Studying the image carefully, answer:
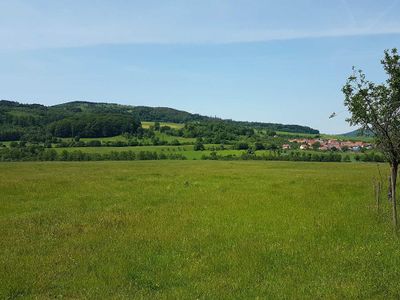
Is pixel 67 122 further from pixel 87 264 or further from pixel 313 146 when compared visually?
pixel 87 264

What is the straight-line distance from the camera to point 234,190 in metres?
31.7

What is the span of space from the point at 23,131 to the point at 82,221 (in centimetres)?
12633

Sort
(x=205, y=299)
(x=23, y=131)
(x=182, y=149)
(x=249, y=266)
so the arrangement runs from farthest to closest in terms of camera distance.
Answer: (x=23, y=131) → (x=182, y=149) → (x=249, y=266) → (x=205, y=299)

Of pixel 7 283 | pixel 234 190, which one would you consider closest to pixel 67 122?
pixel 234 190

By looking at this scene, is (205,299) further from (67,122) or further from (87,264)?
(67,122)

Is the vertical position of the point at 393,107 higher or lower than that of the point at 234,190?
higher

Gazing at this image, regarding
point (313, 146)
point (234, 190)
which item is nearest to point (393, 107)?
point (234, 190)

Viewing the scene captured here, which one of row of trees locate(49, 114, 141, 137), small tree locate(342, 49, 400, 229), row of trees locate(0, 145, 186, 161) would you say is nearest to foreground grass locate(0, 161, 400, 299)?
small tree locate(342, 49, 400, 229)

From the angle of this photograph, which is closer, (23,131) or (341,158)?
(341,158)

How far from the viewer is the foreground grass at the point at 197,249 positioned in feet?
31.9

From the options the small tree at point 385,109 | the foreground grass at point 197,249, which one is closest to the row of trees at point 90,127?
the foreground grass at point 197,249

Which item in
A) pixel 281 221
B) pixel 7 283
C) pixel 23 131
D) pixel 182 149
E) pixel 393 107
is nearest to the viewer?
pixel 7 283

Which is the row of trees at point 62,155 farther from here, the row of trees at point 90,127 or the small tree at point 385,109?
the small tree at point 385,109

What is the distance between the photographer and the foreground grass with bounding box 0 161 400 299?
9.71 m
